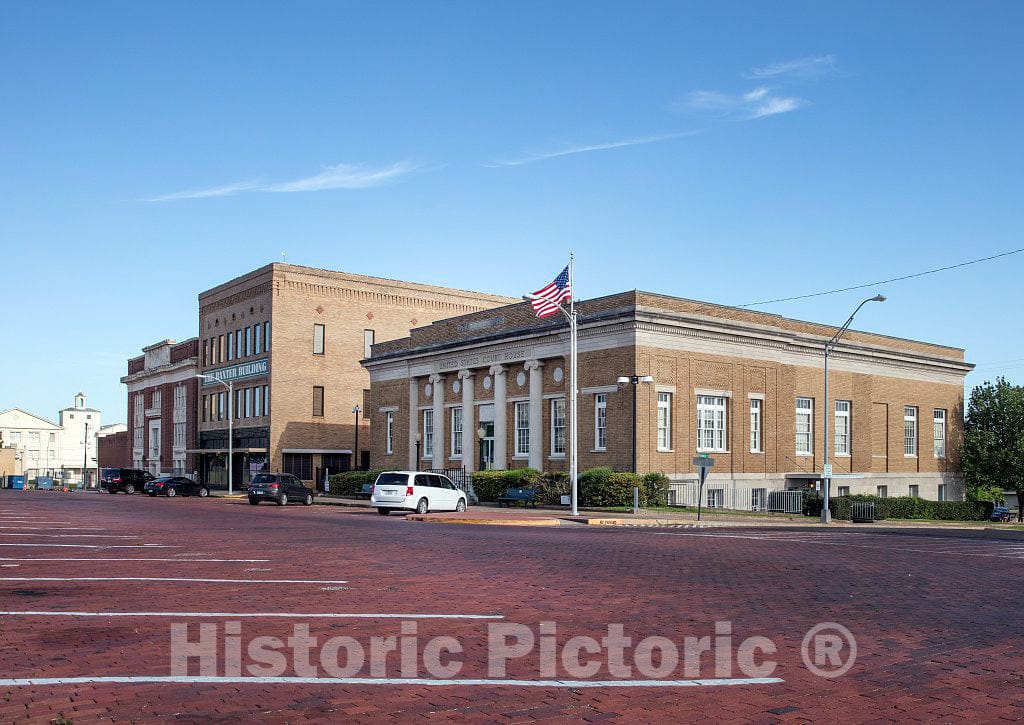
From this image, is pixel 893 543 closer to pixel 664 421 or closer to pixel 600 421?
pixel 664 421

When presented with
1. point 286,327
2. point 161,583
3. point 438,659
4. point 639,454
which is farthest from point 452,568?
point 286,327

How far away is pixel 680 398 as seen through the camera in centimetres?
4650

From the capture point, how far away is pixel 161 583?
1375 cm

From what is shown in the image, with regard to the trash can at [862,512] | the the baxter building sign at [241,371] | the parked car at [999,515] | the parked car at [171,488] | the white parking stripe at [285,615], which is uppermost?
the the baxter building sign at [241,371]

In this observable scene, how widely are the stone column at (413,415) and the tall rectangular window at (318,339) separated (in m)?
17.2

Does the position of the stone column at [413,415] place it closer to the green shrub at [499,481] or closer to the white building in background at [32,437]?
the green shrub at [499,481]

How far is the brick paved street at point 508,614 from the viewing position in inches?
287

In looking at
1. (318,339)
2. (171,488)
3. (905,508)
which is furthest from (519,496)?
(318,339)

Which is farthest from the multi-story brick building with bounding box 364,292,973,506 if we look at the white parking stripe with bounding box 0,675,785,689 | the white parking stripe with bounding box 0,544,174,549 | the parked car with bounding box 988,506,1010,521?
the white parking stripe with bounding box 0,675,785,689

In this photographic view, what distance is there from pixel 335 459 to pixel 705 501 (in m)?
35.7

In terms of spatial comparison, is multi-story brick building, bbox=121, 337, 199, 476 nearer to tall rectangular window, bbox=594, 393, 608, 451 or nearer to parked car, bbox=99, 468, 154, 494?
parked car, bbox=99, 468, 154, 494

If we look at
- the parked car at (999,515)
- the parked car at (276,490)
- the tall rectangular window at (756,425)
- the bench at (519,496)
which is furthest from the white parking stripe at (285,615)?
the parked car at (999,515)

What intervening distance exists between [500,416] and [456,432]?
16.9 ft

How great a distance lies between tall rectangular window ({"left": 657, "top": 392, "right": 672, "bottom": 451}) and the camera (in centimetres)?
4588
